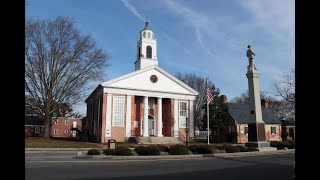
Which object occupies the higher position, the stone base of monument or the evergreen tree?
the evergreen tree

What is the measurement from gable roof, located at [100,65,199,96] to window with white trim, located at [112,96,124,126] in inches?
70.3

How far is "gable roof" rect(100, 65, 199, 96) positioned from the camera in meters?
44.2

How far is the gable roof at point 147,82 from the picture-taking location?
44.2 meters

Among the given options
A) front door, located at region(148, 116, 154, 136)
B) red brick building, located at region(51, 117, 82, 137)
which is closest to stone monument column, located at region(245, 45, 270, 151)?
front door, located at region(148, 116, 154, 136)

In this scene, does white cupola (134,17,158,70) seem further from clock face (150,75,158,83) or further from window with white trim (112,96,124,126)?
window with white trim (112,96,124,126)

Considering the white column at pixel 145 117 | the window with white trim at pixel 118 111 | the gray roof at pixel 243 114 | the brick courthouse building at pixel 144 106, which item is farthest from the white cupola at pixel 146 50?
the gray roof at pixel 243 114

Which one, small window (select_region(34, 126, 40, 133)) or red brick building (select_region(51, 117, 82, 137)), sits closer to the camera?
small window (select_region(34, 126, 40, 133))

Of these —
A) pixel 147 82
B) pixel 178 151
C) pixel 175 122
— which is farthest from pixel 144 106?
pixel 178 151

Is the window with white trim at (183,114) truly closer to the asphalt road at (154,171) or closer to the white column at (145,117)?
the white column at (145,117)

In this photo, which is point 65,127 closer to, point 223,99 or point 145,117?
point 223,99

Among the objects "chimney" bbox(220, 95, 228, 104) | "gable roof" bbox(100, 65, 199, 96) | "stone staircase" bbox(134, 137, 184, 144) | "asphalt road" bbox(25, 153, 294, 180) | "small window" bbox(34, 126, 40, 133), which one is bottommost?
"stone staircase" bbox(134, 137, 184, 144)

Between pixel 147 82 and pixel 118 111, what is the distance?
596 cm

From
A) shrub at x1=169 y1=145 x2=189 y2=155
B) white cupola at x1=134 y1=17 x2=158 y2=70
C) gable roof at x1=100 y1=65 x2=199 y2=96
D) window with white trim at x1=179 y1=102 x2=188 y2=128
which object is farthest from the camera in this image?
white cupola at x1=134 y1=17 x2=158 y2=70

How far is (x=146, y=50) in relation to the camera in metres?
52.7
